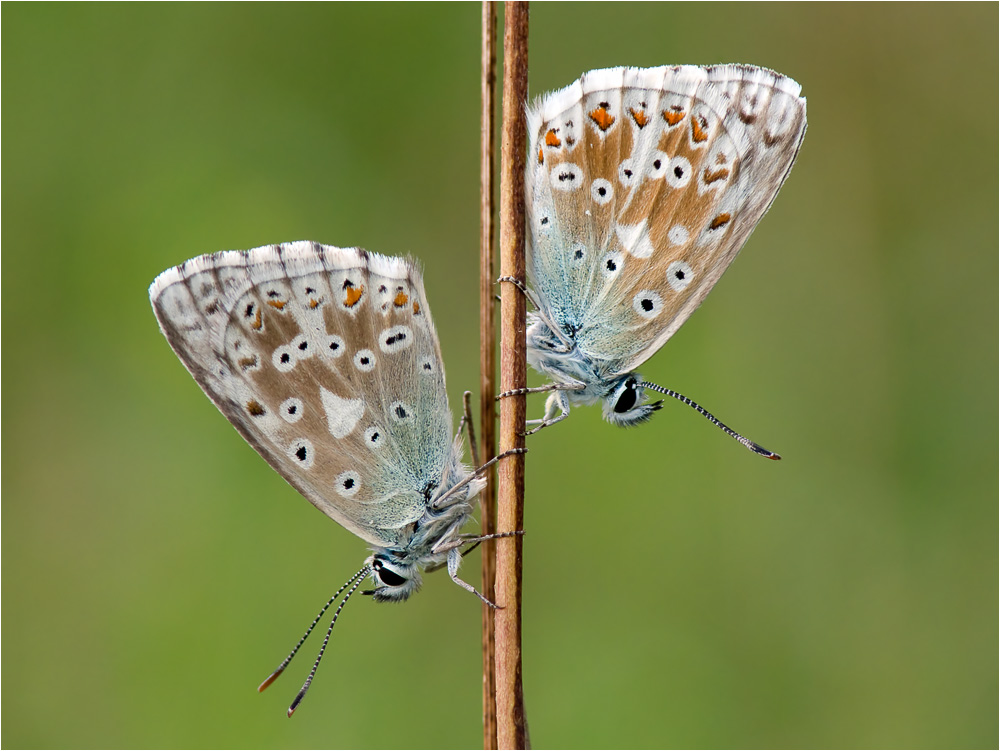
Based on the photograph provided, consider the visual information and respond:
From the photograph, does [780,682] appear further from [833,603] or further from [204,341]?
[204,341]

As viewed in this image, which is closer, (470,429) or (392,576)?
(392,576)

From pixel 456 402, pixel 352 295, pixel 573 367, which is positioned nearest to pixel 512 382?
pixel 573 367

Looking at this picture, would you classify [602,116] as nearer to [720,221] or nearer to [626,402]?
[720,221]

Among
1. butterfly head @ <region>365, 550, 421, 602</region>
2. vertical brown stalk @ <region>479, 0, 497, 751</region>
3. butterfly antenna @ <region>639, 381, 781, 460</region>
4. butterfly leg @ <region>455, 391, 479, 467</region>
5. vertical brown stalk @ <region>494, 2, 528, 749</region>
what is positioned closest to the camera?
vertical brown stalk @ <region>494, 2, 528, 749</region>

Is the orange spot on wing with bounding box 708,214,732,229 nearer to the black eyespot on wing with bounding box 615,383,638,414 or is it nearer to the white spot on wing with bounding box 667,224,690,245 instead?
the white spot on wing with bounding box 667,224,690,245

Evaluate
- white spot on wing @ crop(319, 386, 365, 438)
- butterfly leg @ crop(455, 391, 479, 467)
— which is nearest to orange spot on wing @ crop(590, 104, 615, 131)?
butterfly leg @ crop(455, 391, 479, 467)
